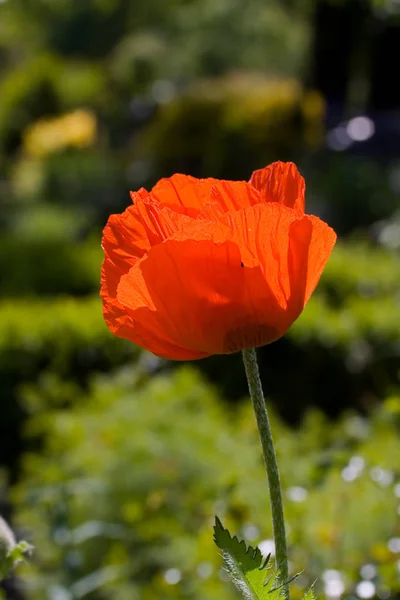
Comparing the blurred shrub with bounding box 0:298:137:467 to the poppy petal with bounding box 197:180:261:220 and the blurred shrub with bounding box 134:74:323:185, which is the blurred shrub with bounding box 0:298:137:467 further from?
the blurred shrub with bounding box 134:74:323:185

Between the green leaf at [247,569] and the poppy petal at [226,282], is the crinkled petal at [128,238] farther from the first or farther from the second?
the green leaf at [247,569]

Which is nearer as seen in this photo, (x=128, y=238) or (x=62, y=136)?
(x=128, y=238)

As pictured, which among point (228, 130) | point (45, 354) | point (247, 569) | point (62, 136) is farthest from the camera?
point (62, 136)

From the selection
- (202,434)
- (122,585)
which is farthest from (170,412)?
(122,585)

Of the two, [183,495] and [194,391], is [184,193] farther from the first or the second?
[194,391]

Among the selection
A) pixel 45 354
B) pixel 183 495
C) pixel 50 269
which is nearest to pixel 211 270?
pixel 183 495

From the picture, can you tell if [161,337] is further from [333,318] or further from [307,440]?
[333,318]

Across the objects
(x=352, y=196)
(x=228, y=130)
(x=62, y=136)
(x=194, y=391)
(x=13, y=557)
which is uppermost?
(x=62, y=136)

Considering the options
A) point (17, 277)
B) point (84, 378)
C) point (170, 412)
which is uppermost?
point (17, 277)
